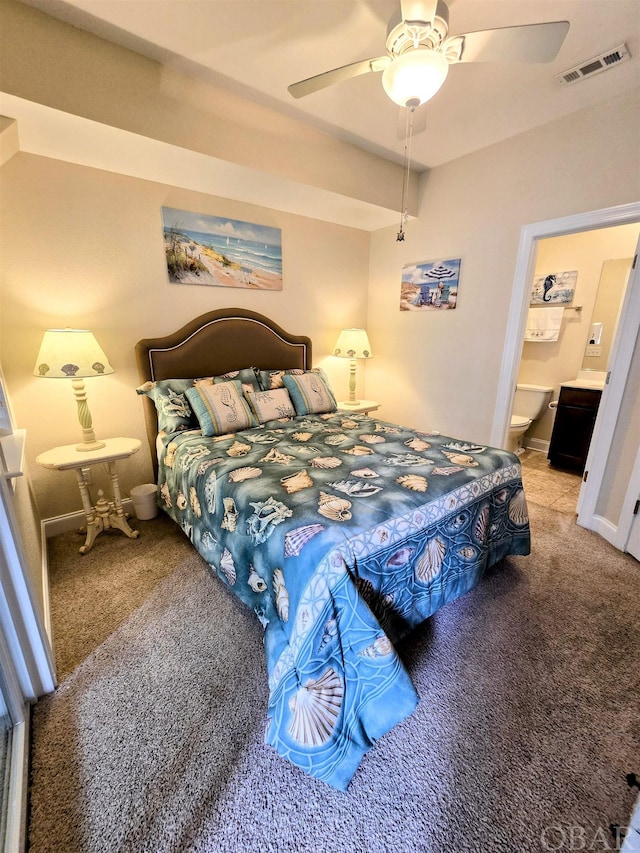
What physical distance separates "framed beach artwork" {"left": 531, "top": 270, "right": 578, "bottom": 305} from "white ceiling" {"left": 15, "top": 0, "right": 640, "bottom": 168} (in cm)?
179

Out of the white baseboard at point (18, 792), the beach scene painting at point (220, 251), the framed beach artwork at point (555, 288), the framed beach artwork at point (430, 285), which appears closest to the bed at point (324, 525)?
the beach scene painting at point (220, 251)

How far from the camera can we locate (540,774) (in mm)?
1088

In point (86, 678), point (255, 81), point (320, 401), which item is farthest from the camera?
point (320, 401)

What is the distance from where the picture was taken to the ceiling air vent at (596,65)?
68.8 inches

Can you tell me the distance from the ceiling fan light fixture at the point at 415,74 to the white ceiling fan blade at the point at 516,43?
0.46 feet

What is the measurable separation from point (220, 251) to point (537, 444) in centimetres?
400

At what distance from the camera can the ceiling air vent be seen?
1.75 meters

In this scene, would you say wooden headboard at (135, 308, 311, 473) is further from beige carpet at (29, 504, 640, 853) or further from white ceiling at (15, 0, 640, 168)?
beige carpet at (29, 504, 640, 853)

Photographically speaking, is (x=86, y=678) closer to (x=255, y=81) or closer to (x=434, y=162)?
(x=255, y=81)

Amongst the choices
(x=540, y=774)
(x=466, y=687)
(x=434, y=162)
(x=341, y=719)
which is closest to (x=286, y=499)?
(x=341, y=719)

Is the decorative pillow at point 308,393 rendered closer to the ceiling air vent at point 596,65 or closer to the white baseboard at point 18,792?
the white baseboard at point 18,792

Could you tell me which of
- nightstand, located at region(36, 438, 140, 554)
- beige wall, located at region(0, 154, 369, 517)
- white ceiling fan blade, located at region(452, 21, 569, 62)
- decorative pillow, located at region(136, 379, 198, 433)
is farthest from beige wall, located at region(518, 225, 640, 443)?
nightstand, located at region(36, 438, 140, 554)

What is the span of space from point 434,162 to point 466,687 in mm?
3677

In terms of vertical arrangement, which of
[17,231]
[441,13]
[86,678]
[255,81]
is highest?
[255,81]
